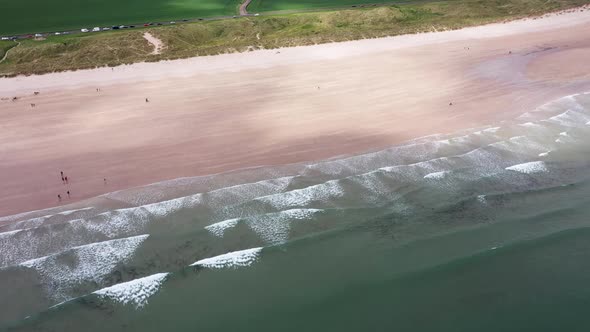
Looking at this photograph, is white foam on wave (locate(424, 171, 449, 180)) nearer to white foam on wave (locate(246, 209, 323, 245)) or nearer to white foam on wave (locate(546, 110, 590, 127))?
white foam on wave (locate(246, 209, 323, 245))

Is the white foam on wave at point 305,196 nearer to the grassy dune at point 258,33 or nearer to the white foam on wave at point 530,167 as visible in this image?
the white foam on wave at point 530,167

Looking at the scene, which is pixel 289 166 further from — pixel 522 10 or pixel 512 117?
pixel 522 10

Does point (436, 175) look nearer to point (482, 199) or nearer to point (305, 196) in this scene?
point (482, 199)

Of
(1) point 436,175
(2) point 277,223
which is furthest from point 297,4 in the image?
(2) point 277,223

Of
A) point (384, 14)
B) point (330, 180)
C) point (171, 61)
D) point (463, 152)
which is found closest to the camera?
point (330, 180)

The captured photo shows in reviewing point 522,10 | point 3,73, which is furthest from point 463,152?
point 522,10

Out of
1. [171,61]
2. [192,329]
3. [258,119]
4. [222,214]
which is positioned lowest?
[192,329]

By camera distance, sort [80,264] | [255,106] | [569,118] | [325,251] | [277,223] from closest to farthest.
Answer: [80,264] → [325,251] → [277,223] → [569,118] → [255,106]
